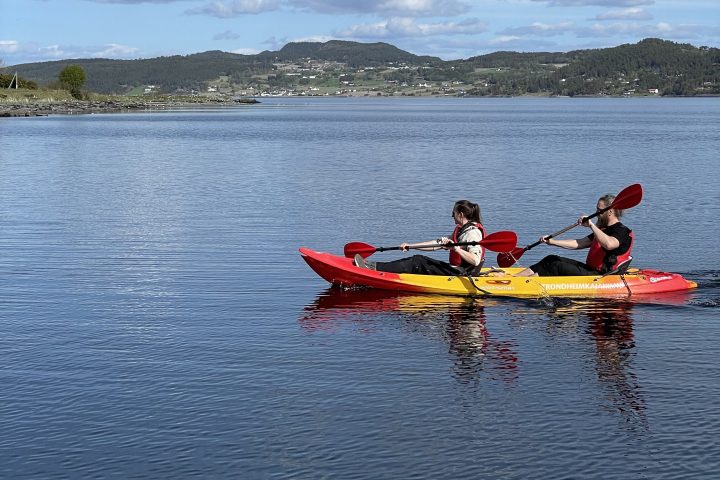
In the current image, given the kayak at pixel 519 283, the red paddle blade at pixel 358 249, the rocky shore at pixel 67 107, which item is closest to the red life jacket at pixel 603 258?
the kayak at pixel 519 283

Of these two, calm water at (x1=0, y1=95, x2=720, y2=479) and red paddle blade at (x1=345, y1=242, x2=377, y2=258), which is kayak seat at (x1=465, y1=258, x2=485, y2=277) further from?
red paddle blade at (x1=345, y1=242, x2=377, y2=258)

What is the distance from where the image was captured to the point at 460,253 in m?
18.9

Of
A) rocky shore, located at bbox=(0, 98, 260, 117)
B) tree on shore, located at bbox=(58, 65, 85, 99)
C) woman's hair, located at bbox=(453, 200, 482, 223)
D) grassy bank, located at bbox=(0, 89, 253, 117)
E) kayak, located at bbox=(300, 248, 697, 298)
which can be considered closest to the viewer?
kayak, located at bbox=(300, 248, 697, 298)

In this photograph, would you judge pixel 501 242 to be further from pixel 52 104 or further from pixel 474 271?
pixel 52 104

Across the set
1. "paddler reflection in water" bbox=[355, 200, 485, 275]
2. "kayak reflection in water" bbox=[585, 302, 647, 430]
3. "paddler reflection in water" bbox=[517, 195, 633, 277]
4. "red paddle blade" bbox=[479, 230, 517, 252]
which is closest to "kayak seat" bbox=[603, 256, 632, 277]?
"paddler reflection in water" bbox=[517, 195, 633, 277]

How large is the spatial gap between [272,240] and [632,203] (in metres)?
9.54

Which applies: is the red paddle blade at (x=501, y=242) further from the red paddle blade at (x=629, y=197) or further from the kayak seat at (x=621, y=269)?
the red paddle blade at (x=629, y=197)

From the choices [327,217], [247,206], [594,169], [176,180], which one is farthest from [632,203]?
[594,169]

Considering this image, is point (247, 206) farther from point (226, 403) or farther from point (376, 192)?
point (226, 403)

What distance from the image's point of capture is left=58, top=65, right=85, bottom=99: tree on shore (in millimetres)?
161000

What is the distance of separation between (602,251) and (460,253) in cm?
244

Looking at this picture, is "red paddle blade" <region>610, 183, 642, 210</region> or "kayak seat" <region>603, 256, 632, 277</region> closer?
"kayak seat" <region>603, 256, 632, 277</region>

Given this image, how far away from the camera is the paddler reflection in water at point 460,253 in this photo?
61.9ft

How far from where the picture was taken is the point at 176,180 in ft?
141
